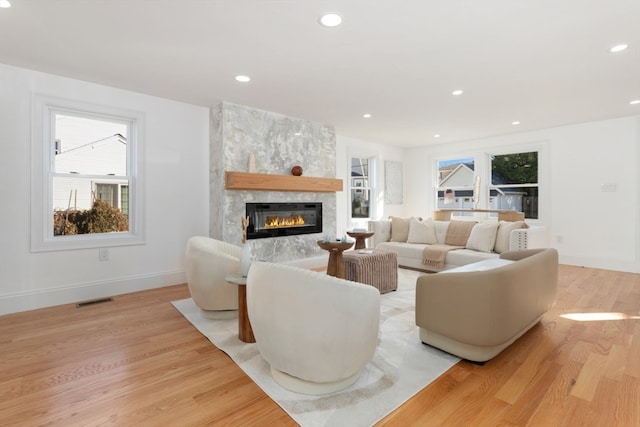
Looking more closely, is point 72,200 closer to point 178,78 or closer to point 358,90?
point 178,78

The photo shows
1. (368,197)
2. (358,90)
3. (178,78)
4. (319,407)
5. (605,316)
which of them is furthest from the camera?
(368,197)

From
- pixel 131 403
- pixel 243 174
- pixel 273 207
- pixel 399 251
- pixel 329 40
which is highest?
pixel 329 40

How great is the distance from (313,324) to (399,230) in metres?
3.98

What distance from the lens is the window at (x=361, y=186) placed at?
6609 millimetres

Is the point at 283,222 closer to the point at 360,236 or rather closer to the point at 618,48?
the point at 360,236

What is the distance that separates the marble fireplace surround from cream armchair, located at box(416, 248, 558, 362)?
8.93ft

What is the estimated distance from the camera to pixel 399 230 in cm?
530

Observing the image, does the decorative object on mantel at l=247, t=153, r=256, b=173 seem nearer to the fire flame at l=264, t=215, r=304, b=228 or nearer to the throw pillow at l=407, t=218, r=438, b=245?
the fire flame at l=264, t=215, r=304, b=228

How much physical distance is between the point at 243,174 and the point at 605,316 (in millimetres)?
4218

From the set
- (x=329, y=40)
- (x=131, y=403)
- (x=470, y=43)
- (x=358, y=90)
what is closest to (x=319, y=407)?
(x=131, y=403)

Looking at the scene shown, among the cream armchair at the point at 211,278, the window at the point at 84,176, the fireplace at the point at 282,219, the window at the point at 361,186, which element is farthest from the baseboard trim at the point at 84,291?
the window at the point at 361,186

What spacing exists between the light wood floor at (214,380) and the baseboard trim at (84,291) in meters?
0.33

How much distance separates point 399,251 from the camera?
4.98 m

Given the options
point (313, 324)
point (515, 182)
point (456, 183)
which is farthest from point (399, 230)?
point (313, 324)
